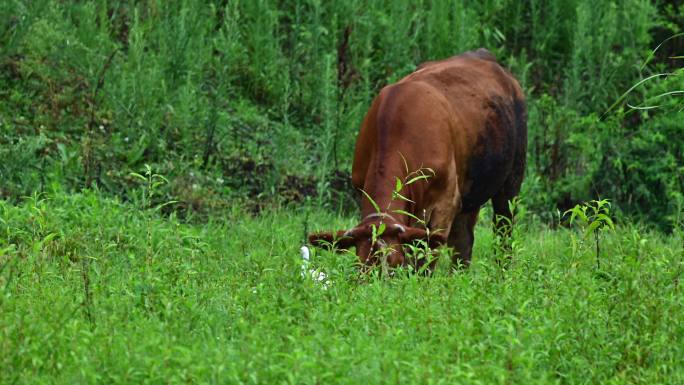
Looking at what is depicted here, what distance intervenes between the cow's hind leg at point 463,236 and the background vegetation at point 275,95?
4.76ft

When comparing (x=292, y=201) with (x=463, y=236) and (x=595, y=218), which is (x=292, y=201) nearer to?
(x=463, y=236)

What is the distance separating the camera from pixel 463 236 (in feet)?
30.9

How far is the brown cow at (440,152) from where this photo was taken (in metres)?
7.62

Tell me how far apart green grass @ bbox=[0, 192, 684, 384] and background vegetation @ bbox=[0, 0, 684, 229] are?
2909 mm

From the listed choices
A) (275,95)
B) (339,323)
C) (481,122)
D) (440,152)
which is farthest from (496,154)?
(275,95)

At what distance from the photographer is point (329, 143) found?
37.1 feet

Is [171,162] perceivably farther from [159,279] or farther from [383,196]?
[159,279]

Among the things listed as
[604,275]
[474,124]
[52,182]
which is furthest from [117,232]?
[604,275]

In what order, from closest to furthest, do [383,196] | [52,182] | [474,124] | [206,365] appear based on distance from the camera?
1. [206,365]
2. [383,196]
3. [474,124]
4. [52,182]

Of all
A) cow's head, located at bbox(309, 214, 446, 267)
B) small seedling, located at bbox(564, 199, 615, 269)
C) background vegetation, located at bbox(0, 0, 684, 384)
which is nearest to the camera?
background vegetation, located at bbox(0, 0, 684, 384)

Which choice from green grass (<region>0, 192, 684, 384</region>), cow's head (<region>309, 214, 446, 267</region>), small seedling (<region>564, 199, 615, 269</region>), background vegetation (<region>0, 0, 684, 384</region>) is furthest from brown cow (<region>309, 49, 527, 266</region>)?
small seedling (<region>564, 199, 615, 269</region>)

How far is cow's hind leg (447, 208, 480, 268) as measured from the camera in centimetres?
937

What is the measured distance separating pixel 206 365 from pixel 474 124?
4.25 m

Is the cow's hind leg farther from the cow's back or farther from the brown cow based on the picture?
the cow's back
